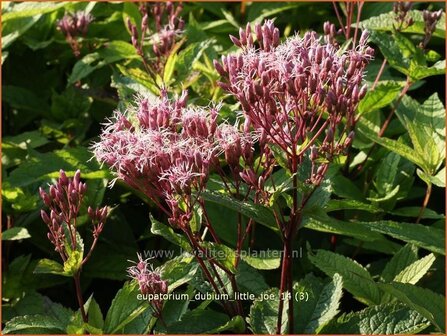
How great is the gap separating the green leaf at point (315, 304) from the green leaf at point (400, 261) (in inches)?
9.9

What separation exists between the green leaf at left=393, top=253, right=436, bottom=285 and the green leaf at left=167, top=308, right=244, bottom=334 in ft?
1.62

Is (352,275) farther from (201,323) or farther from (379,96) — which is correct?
(379,96)

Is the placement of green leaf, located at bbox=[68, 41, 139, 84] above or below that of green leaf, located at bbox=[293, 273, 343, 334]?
above

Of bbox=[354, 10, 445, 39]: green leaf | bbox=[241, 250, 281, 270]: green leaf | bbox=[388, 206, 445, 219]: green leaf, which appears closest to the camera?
bbox=[241, 250, 281, 270]: green leaf

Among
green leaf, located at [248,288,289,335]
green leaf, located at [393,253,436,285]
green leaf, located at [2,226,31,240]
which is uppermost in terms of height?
green leaf, located at [2,226,31,240]

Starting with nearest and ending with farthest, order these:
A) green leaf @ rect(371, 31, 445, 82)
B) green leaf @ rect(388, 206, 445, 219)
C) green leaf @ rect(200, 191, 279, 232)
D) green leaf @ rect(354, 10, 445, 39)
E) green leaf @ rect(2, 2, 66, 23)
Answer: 1. green leaf @ rect(200, 191, 279, 232)
2. green leaf @ rect(388, 206, 445, 219)
3. green leaf @ rect(371, 31, 445, 82)
4. green leaf @ rect(354, 10, 445, 39)
5. green leaf @ rect(2, 2, 66, 23)

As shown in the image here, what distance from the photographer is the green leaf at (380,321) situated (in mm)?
1929

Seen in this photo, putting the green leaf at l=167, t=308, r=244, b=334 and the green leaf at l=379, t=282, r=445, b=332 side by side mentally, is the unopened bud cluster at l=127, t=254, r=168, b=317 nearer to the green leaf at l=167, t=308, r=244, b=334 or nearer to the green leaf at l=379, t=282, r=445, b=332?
the green leaf at l=167, t=308, r=244, b=334

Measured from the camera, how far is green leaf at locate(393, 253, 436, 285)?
7.01 feet

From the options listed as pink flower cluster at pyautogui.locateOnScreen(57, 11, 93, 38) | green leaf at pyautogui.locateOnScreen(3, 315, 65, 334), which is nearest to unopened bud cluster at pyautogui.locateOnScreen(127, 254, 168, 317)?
green leaf at pyautogui.locateOnScreen(3, 315, 65, 334)

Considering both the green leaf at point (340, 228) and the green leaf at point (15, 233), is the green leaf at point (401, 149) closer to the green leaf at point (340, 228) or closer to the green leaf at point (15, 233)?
the green leaf at point (340, 228)

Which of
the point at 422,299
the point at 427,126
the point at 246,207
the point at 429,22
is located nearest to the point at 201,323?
the point at 246,207

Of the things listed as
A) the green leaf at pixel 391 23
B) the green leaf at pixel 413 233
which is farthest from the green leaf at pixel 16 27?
the green leaf at pixel 413 233

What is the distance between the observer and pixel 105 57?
9.59ft
